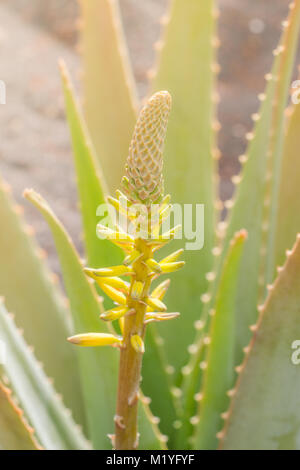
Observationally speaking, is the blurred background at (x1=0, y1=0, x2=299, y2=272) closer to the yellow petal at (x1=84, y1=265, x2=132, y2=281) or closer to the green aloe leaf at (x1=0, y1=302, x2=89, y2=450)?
the green aloe leaf at (x1=0, y1=302, x2=89, y2=450)

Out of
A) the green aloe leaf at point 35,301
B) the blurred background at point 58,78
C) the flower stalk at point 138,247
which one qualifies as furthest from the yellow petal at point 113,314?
the blurred background at point 58,78

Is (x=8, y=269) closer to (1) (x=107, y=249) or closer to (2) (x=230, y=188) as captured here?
(1) (x=107, y=249)

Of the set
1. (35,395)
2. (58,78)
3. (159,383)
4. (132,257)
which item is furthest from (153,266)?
(58,78)

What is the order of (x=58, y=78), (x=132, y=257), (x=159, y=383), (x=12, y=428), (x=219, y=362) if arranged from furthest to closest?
(x=58, y=78), (x=159, y=383), (x=219, y=362), (x=12, y=428), (x=132, y=257)

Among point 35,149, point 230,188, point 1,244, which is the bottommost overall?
point 230,188

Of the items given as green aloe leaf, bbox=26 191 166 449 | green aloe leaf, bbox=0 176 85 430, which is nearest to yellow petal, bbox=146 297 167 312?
green aloe leaf, bbox=26 191 166 449

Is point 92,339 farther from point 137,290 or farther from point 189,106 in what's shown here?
point 189,106

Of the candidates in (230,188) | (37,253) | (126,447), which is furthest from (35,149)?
(126,447)
